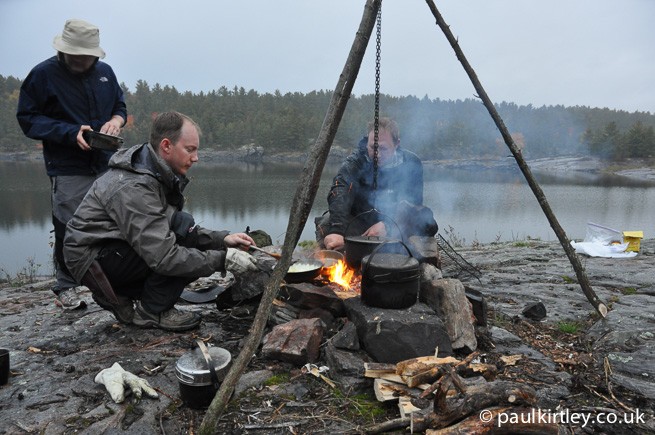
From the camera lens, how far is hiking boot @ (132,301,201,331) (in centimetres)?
362

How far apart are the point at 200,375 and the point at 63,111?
3.24 metres

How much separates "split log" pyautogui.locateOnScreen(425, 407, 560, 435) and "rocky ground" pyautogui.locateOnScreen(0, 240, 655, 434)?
35 cm

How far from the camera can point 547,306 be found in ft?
14.9

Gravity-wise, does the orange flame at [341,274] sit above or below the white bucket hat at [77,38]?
below

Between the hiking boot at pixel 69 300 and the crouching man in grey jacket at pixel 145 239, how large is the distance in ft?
3.04

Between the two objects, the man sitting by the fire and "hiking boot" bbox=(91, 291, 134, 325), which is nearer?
"hiking boot" bbox=(91, 291, 134, 325)

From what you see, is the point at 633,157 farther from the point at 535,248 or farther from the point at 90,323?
the point at 90,323

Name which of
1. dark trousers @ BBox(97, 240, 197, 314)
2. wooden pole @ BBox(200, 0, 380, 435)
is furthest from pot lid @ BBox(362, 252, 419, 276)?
dark trousers @ BBox(97, 240, 197, 314)

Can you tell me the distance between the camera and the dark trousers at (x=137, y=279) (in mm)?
3393

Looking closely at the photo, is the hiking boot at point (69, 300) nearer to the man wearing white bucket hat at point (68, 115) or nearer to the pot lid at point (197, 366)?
the man wearing white bucket hat at point (68, 115)

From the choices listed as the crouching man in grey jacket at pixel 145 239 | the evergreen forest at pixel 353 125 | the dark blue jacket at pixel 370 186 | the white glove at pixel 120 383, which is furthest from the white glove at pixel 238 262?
the evergreen forest at pixel 353 125

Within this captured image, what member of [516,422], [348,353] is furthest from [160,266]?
[516,422]

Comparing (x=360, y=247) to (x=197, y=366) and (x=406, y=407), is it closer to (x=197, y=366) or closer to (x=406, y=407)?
(x=406, y=407)

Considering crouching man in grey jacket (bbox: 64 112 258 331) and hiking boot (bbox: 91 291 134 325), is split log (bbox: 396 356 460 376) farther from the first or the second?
hiking boot (bbox: 91 291 134 325)
